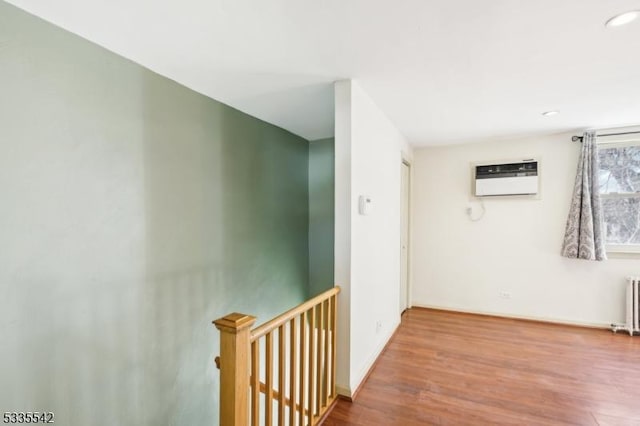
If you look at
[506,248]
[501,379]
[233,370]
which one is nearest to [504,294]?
[506,248]

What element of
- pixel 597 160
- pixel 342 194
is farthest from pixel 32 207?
pixel 597 160

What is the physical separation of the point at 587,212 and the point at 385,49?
3.30 m

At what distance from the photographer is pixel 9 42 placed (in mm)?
1376

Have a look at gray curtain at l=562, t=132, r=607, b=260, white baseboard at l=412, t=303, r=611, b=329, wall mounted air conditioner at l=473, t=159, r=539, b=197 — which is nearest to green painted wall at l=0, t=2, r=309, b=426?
white baseboard at l=412, t=303, r=611, b=329

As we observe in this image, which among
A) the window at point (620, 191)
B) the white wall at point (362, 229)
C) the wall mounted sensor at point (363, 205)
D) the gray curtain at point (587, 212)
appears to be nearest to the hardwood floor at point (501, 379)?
the white wall at point (362, 229)

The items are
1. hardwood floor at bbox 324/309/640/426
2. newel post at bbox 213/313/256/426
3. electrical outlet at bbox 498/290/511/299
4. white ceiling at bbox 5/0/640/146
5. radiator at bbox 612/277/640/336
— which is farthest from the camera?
electrical outlet at bbox 498/290/511/299

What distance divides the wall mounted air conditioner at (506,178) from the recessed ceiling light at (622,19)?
8.14 feet

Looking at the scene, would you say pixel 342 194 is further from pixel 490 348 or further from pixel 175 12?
pixel 490 348

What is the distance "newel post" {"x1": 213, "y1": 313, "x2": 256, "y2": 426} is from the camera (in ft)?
3.94

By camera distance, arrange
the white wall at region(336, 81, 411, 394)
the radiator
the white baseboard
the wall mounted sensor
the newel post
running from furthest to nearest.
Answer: the white baseboard → the radiator → the wall mounted sensor → the white wall at region(336, 81, 411, 394) → the newel post

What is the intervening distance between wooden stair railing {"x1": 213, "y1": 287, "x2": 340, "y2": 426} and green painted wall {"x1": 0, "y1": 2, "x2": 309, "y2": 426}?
85 centimetres

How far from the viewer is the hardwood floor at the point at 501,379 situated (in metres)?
1.97

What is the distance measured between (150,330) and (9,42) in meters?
1.82

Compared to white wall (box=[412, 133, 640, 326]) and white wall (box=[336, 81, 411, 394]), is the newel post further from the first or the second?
white wall (box=[412, 133, 640, 326])
